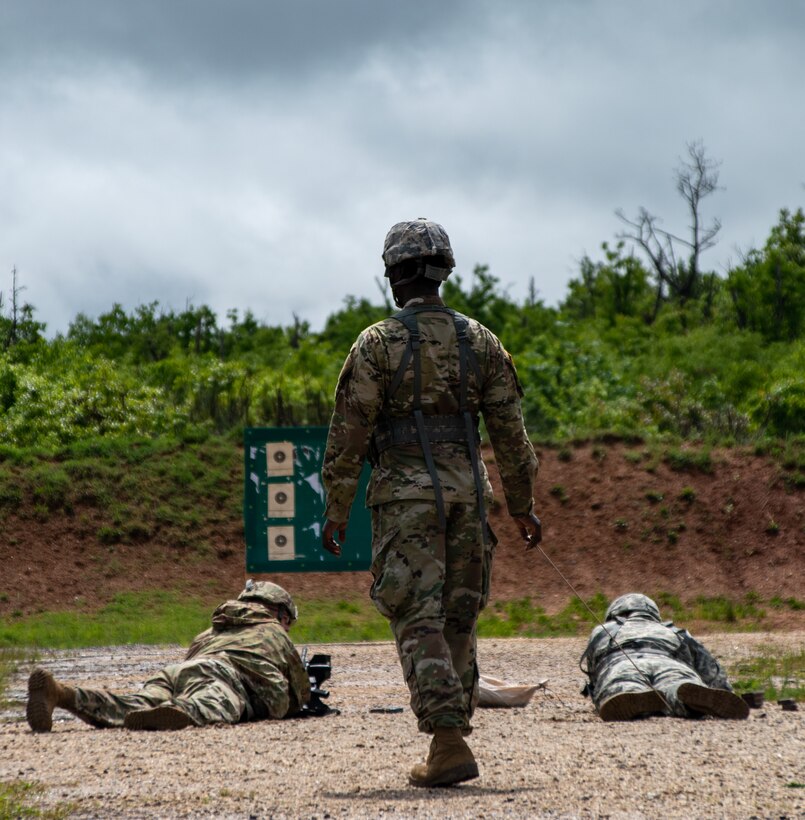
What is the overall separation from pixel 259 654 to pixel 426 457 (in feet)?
8.42

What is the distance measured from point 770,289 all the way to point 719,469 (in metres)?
25.2

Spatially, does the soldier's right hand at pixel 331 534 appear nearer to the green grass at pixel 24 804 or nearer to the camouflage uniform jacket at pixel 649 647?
A: the green grass at pixel 24 804

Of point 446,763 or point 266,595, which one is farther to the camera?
point 266,595

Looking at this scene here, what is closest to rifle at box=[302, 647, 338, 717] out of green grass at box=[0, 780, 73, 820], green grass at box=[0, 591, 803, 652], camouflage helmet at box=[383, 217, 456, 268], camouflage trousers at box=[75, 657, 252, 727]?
camouflage trousers at box=[75, 657, 252, 727]

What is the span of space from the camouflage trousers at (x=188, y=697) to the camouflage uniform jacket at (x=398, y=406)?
217 centimetres

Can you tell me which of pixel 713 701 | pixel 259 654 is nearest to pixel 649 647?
pixel 713 701

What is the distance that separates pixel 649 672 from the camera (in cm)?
717

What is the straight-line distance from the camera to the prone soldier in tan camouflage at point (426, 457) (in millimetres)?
5242

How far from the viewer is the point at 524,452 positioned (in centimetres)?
566

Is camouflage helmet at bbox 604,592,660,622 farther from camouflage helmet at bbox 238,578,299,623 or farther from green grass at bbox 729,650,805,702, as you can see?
camouflage helmet at bbox 238,578,299,623

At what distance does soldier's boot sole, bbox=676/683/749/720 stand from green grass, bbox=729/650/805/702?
6.37 ft

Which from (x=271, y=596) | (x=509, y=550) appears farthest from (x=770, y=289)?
(x=271, y=596)

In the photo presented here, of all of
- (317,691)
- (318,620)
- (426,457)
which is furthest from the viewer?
(318,620)

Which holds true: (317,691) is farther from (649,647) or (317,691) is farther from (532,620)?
(532,620)
